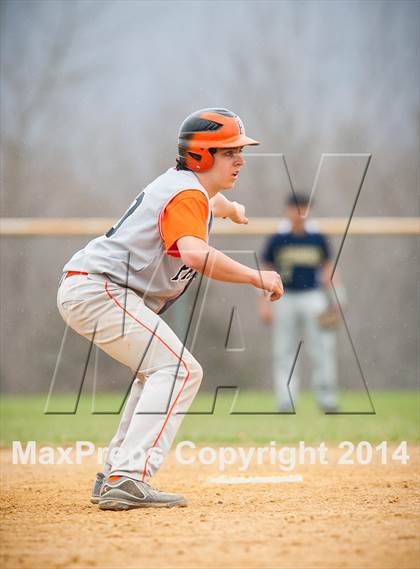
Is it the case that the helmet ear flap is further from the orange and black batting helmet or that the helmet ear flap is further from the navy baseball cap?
the navy baseball cap

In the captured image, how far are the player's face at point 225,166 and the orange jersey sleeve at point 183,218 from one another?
11.5 inches

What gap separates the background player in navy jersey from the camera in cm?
825

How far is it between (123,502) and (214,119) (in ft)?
5.02

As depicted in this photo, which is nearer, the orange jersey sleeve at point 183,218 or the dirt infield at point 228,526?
the dirt infield at point 228,526

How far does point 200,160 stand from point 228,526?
4.74 feet

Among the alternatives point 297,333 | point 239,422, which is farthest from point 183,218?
point 297,333

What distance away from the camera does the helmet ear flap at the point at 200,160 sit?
12.6ft

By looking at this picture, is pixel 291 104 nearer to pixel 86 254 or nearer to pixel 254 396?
pixel 254 396

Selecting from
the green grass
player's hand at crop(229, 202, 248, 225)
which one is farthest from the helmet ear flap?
the green grass

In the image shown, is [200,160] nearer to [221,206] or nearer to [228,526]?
[221,206]

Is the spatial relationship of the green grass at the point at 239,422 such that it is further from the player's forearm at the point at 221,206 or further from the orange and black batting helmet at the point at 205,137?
the orange and black batting helmet at the point at 205,137

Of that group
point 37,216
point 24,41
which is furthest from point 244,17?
point 37,216

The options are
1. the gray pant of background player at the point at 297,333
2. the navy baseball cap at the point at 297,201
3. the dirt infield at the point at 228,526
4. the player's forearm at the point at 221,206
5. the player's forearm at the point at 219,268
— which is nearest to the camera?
the dirt infield at the point at 228,526

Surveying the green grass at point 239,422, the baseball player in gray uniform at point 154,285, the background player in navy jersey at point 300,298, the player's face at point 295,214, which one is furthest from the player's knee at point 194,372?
the player's face at point 295,214
